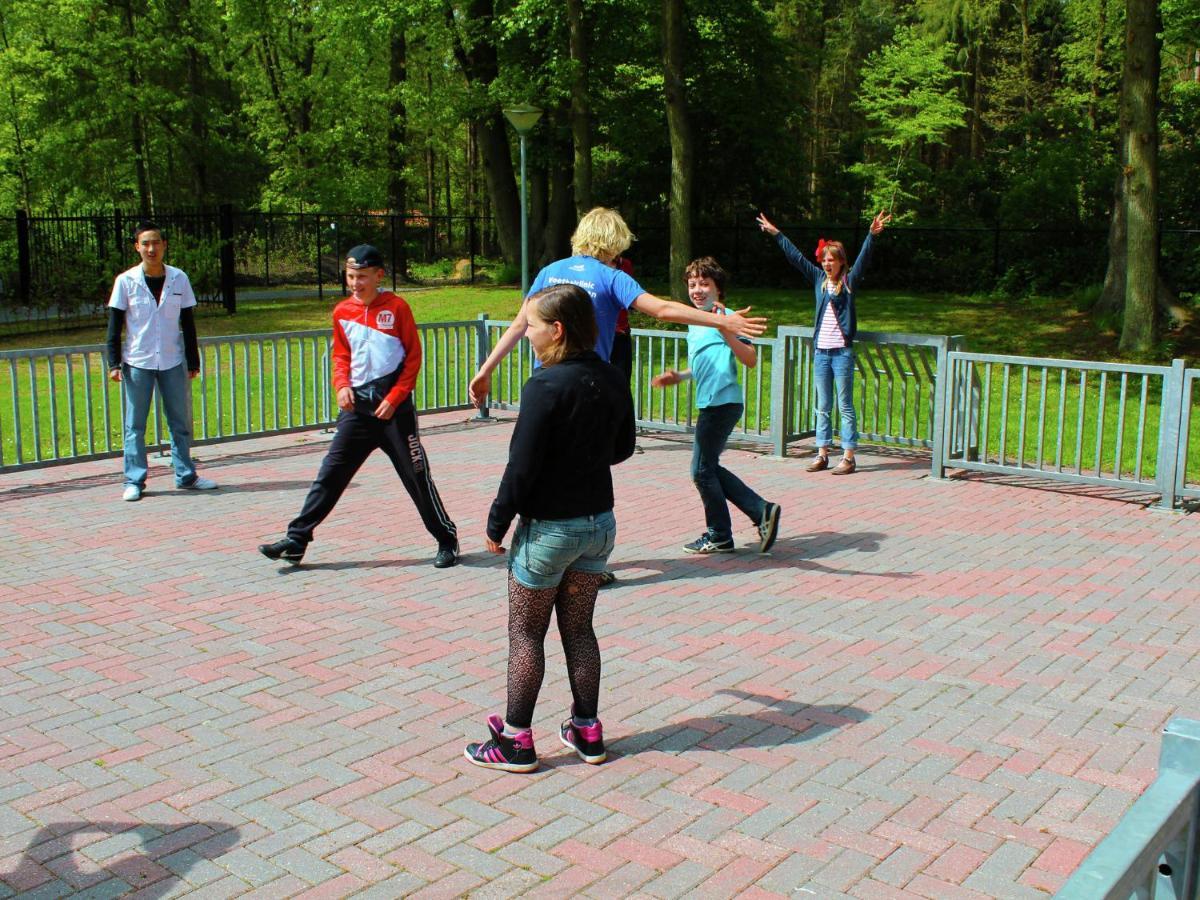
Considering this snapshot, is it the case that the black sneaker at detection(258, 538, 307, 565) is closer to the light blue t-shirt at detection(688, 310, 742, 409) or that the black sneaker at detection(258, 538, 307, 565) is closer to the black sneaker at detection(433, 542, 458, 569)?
the black sneaker at detection(433, 542, 458, 569)

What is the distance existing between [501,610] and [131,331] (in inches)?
175

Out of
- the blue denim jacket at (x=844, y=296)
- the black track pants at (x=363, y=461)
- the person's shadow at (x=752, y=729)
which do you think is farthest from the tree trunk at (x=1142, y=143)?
the person's shadow at (x=752, y=729)

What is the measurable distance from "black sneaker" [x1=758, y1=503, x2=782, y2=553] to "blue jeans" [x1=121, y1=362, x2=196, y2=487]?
4673mm

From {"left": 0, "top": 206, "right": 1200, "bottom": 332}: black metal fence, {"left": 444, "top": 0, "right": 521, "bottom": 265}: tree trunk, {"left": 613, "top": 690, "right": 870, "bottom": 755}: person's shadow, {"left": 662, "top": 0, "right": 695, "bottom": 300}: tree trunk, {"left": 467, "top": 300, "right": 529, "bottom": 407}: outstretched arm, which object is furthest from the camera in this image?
{"left": 444, "top": 0, "right": 521, "bottom": 265}: tree trunk

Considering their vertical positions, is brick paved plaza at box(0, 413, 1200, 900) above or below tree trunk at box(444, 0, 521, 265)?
below

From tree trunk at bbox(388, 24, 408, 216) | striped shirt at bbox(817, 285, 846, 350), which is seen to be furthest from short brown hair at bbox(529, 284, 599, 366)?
tree trunk at bbox(388, 24, 408, 216)

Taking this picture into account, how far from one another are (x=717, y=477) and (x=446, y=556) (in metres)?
1.75

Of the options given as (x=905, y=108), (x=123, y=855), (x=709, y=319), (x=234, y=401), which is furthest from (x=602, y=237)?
(x=905, y=108)

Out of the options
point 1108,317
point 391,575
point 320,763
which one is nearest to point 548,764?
Answer: point 320,763

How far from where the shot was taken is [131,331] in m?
9.46

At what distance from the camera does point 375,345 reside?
7375 mm

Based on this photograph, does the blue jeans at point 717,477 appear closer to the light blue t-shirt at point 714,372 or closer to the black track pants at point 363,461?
the light blue t-shirt at point 714,372

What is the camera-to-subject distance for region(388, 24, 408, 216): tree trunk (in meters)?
35.3

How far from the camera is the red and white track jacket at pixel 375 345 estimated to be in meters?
7.38
